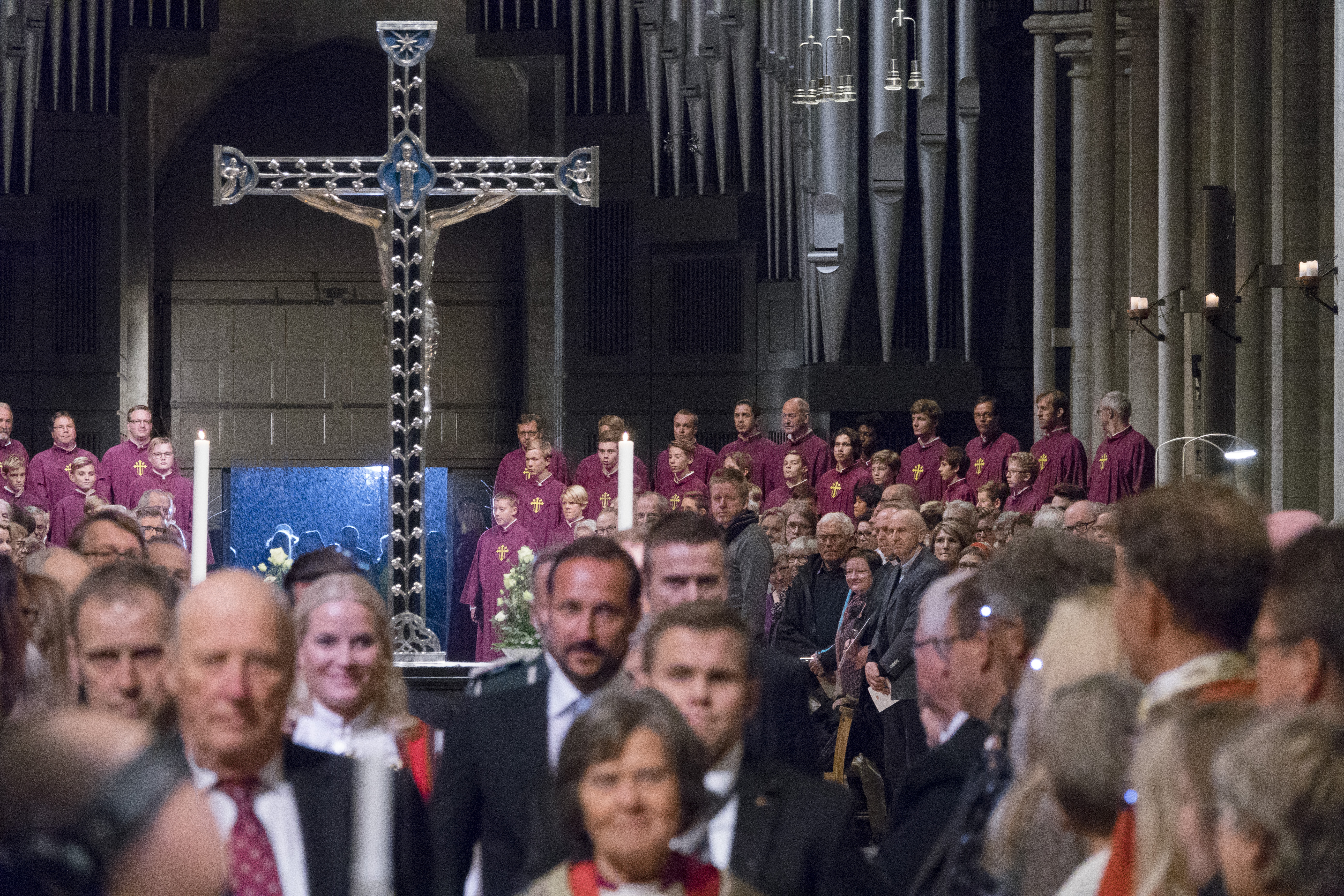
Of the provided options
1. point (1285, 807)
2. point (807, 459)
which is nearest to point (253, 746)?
point (1285, 807)

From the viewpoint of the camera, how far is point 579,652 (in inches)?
151

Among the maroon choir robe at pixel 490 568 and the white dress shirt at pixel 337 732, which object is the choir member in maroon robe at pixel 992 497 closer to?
the maroon choir robe at pixel 490 568

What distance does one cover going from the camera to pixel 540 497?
523 inches

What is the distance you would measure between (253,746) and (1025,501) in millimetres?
8935

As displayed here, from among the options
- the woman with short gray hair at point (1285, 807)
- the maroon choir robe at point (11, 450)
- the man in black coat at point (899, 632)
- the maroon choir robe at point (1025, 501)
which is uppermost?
the maroon choir robe at point (11, 450)

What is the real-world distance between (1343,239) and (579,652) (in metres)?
6.06

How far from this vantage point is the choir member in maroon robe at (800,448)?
1366cm

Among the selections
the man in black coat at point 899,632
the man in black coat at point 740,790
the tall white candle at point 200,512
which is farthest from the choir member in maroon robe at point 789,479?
the man in black coat at point 740,790

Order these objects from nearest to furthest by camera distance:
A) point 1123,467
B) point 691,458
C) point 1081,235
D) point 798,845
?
point 798,845 < point 1123,467 < point 691,458 < point 1081,235


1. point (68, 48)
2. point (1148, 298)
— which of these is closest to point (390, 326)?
point (1148, 298)

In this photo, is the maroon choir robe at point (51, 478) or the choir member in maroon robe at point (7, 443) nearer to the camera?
the choir member in maroon robe at point (7, 443)

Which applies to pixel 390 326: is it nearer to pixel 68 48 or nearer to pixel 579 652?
pixel 579 652

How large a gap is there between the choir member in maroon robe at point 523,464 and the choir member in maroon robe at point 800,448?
1515mm

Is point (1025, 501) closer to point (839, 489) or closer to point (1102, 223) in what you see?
point (839, 489)
